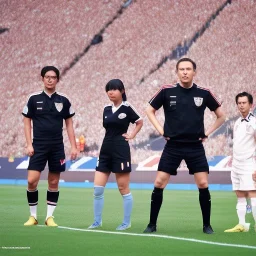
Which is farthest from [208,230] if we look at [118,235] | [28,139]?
[28,139]

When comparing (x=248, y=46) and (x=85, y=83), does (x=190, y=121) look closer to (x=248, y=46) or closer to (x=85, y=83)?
(x=248, y=46)

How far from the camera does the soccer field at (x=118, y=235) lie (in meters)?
6.22

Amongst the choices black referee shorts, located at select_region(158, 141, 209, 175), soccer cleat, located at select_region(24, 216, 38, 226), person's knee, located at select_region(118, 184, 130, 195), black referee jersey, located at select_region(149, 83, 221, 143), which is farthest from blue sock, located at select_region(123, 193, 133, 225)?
soccer cleat, located at select_region(24, 216, 38, 226)

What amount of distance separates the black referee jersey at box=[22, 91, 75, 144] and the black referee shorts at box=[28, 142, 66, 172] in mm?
58

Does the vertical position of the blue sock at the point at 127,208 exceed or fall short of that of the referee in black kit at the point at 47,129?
it falls short

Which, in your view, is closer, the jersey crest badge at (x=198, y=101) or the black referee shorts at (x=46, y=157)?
the jersey crest badge at (x=198, y=101)

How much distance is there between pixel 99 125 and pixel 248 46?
546 cm

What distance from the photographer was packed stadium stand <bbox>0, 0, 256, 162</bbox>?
24.4 meters

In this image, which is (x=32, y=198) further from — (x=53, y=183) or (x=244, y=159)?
(x=244, y=159)

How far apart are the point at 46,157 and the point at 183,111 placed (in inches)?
74.1

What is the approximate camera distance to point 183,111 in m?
7.79

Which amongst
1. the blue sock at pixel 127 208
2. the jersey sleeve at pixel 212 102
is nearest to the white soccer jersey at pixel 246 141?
the jersey sleeve at pixel 212 102

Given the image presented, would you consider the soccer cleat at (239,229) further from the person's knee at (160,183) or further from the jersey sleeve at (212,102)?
the jersey sleeve at (212,102)

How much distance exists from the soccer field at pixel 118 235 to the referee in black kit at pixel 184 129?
16.2 inches
